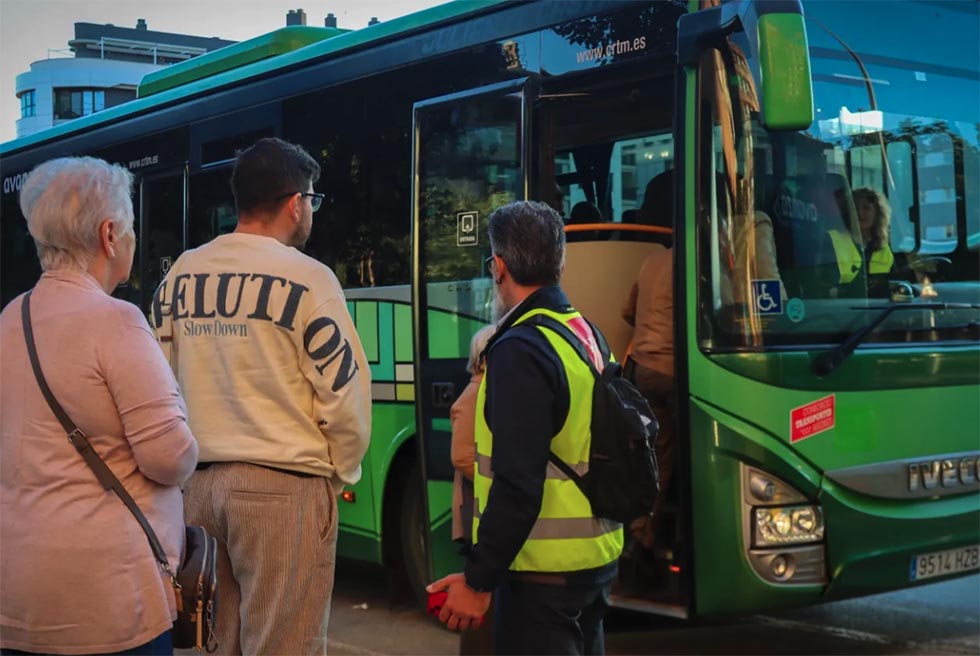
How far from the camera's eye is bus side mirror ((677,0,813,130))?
521 centimetres

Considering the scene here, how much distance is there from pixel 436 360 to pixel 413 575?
4.32 ft

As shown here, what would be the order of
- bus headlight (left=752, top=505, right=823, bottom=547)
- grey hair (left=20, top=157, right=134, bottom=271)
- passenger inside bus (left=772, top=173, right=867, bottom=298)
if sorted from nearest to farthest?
1. grey hair (left=20, top=157, right=134, bottom=271)
2. bus headlight (left=752, top=505, right=823, bottom=547)
3. passenger inside bus (left=772, top=173, right=867, bottom=298)

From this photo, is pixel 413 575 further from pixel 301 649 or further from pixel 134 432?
pixel 134 432

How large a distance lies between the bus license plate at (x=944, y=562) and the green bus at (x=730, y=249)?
0.01m

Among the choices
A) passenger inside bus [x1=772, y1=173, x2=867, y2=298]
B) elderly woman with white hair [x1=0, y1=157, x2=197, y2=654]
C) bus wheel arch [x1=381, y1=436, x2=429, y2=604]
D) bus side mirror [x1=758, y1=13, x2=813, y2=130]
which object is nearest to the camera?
elderly woman with white hair [x1=0, y1=157, x2=197, y2=654]

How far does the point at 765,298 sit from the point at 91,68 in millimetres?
64913

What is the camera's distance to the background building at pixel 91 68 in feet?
214

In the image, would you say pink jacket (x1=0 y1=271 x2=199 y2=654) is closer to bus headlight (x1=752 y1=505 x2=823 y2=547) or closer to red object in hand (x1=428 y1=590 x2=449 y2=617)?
red object in hand (x1=428 y1=590 x2=449 y2=617)

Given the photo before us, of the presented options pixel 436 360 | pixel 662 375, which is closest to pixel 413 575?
pixel 436 360

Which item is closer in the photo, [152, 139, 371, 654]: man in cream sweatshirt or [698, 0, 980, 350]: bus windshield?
[152, 139, 371, 654]: man in cream sweatshirt

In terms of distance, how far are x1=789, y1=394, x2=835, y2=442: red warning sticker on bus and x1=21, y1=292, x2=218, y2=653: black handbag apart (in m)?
3.17

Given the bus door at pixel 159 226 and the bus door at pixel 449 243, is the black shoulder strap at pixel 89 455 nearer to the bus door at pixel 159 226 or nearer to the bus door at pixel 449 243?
the bus door at pixel 449 243

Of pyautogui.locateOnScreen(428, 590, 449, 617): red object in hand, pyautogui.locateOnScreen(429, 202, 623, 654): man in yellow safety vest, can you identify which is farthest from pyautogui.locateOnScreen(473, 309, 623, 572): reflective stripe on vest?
pyautogui.locateOnScreen(428, 590, 449, 617): red object in hand

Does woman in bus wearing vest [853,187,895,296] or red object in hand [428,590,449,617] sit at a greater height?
woman in bus wearing vest [853,187,895,296]
